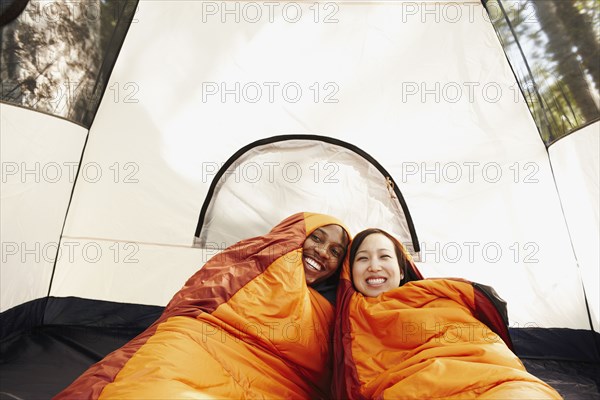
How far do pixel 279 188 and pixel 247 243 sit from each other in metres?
0.47

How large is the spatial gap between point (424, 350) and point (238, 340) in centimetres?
60

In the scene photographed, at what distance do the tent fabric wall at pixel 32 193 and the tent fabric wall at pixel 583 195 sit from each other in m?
2.23

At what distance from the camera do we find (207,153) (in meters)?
2.38

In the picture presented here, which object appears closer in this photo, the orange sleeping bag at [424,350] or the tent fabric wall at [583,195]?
the orange sleeping bag at [424,350]

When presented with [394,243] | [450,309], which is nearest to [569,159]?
[394,243]

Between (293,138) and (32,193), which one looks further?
(293,138)

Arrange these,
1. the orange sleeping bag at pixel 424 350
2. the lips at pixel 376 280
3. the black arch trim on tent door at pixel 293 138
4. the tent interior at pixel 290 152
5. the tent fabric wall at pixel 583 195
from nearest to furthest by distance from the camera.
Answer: the orange sleeping bag at pixel 424 350
the lips at pixel 376 280
the tent fabric wall at pixel 583 195
the tent interior at pixel 290 152
the black arch trim on tent door at pixel 293 138

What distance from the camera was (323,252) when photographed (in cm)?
199

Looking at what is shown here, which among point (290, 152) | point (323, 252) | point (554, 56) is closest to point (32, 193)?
point (290, 152)

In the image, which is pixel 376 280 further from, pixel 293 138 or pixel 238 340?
pixel 293 138

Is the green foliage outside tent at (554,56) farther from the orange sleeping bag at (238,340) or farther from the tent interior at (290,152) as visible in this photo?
the orange sleeping bag at (238,340)

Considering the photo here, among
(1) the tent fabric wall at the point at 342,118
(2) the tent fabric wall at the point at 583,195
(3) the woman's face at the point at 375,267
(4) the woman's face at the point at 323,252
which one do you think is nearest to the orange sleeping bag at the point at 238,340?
(4) the woman's face at the point at 323,252

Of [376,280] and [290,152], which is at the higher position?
[290,152]

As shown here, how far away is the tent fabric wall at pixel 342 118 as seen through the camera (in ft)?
7.50
